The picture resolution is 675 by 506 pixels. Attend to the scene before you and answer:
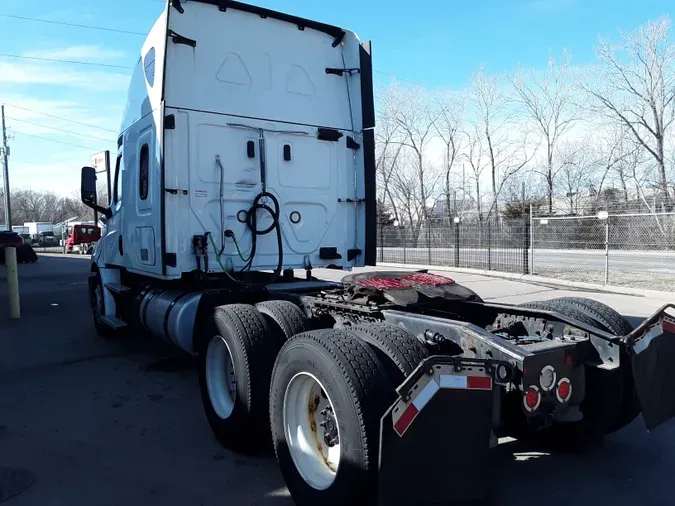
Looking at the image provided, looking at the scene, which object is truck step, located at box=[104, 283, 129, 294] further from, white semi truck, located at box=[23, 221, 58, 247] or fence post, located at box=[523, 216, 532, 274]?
white semi truck, located at box=[23, 221, 58, 247]

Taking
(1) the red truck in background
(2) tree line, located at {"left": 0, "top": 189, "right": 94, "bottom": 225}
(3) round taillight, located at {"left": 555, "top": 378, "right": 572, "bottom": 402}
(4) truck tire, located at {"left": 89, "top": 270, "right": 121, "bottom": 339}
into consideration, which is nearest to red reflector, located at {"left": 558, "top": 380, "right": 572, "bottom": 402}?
(3) round taillight, located at {"left": 555, "top": 378, "right": 572, "bottom": 402}

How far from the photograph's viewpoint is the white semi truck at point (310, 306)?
272 centimetres

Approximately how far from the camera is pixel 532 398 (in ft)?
9.53

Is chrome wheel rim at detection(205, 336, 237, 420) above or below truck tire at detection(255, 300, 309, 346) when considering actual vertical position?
below

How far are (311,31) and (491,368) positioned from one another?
4.90 metres

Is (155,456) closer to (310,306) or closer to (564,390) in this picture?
(310,306)

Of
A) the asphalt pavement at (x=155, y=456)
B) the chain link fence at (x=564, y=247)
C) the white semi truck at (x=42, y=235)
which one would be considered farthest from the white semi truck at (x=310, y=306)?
the white semi truck at (x=42, y=235)

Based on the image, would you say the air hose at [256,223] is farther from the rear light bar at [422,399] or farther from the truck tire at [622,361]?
the rear light bar at [422,399]

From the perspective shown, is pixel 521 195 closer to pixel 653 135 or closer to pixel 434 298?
pixel 653 135

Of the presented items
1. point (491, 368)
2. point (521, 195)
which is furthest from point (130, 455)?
point (521, 195)

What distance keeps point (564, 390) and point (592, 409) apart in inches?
21.7

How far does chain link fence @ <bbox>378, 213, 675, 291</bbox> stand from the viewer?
13922 mm

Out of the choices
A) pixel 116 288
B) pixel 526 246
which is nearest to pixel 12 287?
pixel 116 288

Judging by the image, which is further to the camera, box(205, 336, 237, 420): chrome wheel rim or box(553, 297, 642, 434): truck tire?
box(205, 336, 237, 420): chrome wheel rim
